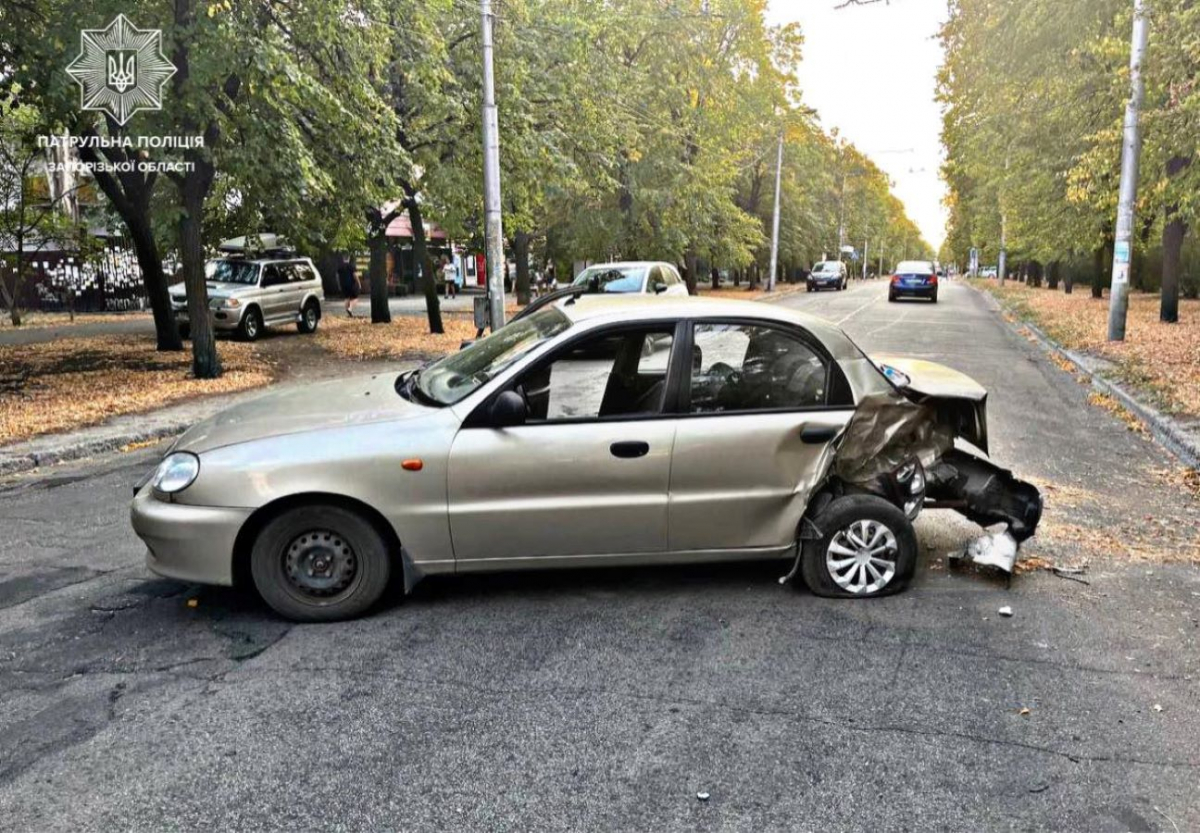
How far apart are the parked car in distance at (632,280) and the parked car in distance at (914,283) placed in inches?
839

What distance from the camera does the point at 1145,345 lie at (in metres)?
16.3

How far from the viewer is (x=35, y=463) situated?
8477 millimetres

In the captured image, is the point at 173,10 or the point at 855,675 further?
the point at 173,10

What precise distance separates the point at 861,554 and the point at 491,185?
11.8 m

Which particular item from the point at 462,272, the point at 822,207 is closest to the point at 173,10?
the point at 462,272

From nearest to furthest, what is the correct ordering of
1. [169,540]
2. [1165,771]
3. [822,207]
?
[1165,771], [169,540], [822,207]

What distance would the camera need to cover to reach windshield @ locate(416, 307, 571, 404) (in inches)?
184

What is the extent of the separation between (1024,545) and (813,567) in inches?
70.8

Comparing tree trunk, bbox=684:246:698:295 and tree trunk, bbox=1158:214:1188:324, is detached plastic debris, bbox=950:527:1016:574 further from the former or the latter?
tree trunk, bbox=684:246:698:295

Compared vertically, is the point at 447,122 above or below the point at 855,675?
above

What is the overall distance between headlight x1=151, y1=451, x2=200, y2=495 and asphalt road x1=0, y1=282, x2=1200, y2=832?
72cm

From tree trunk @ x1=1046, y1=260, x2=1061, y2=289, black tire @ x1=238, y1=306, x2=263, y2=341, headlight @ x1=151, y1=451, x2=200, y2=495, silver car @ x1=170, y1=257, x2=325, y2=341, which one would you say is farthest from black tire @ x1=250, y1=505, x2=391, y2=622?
tree trunk @ x1=1046, y1=260, x2=1061, y2=289

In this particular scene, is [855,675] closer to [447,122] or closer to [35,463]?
[35,463]

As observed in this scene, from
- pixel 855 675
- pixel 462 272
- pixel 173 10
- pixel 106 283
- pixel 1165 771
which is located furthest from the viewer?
pixel 462 272
